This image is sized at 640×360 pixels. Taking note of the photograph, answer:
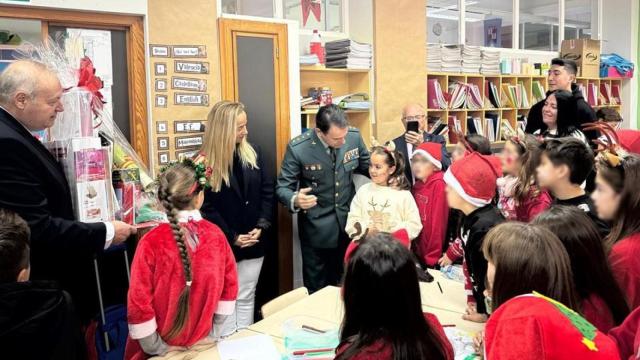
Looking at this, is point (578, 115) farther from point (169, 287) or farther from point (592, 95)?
point (592, 95)

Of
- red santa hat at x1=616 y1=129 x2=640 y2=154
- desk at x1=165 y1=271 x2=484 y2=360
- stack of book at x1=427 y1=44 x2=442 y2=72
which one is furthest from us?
stack of book at x1=427 y1=44 x2=442 y2=72

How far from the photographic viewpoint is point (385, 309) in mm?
1425

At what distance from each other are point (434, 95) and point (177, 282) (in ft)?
12.3

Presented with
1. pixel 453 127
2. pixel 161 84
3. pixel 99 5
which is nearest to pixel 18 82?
pixel 99 5

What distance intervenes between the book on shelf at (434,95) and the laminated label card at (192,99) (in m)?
2.53

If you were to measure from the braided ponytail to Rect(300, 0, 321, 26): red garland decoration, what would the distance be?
2.89 metres

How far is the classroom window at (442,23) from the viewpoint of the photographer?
647 cm

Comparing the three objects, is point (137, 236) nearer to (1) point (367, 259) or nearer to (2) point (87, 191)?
(2) point (87, 191)

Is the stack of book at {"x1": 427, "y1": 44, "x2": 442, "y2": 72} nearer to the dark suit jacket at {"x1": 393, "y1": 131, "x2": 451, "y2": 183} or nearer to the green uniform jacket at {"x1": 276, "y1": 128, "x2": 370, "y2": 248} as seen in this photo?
the dark suit jacket at {"x1": 393, "y1": 131, "x2": 451, "y2": 183}

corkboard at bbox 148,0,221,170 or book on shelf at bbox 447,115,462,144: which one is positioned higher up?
corkboard at bbox 148,0,221,170

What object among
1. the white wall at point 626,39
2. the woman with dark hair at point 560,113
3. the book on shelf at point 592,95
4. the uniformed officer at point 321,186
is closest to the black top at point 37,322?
the uniformed officer at point 321,186

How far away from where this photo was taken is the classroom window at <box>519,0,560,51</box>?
7117 millimetres

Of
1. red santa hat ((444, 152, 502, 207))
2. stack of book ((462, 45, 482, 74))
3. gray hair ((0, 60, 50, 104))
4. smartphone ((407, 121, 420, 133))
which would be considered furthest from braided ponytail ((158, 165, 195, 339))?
stack of book ((462, 45, 482, 74))

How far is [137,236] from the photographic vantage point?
311 centimetres
